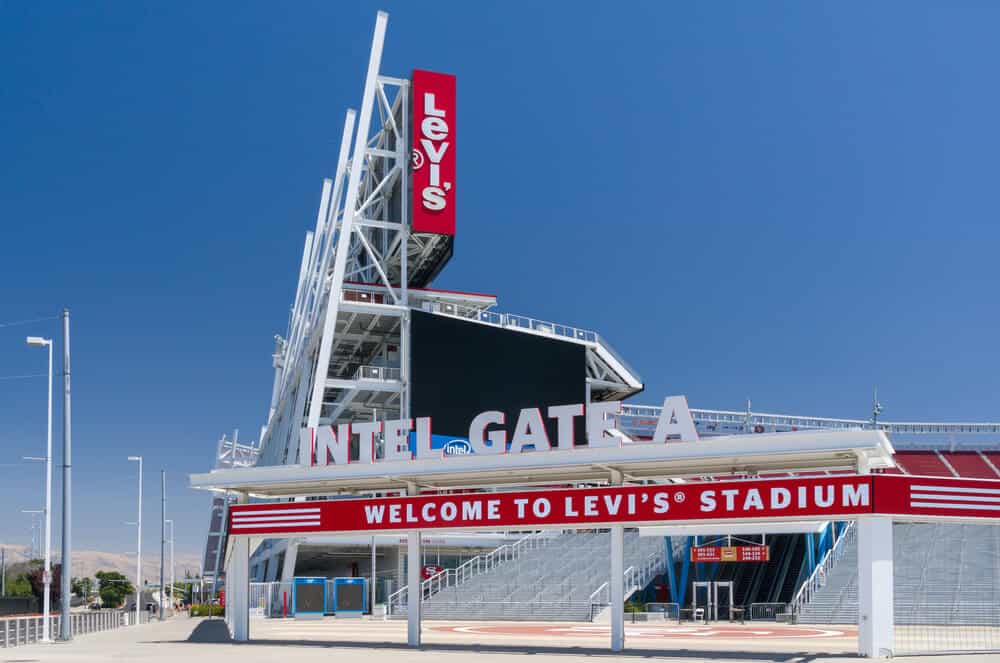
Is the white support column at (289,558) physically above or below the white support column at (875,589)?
below

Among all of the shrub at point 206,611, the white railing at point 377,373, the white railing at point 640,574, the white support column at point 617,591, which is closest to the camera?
the white support column at point 617,591

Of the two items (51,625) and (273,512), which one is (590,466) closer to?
(273,512)

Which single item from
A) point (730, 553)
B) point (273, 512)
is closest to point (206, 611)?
point (730, 553)

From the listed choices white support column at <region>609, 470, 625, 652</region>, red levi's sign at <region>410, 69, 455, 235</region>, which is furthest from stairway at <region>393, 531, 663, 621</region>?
red levi's sign at <region>410, 69, 455, 235</region>

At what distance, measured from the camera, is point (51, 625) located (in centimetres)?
4809

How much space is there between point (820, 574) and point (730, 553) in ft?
14.8

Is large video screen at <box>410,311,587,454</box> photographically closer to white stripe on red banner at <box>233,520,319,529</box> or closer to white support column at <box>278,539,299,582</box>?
white support column at <box>278,539,299,582</box>

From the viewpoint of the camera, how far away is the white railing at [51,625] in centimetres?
4338

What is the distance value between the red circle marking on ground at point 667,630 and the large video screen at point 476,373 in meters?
33.8

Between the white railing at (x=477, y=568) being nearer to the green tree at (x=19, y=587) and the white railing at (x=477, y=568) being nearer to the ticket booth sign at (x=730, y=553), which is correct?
the ticket booth sign at (x=730, y=553)

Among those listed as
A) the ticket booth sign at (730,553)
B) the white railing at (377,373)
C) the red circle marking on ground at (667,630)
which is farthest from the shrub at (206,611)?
the ticket booth sign at (730,553)

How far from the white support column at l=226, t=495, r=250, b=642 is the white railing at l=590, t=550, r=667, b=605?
85.7ft

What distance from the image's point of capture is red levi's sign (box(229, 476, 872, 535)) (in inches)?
1310

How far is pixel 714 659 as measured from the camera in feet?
105
